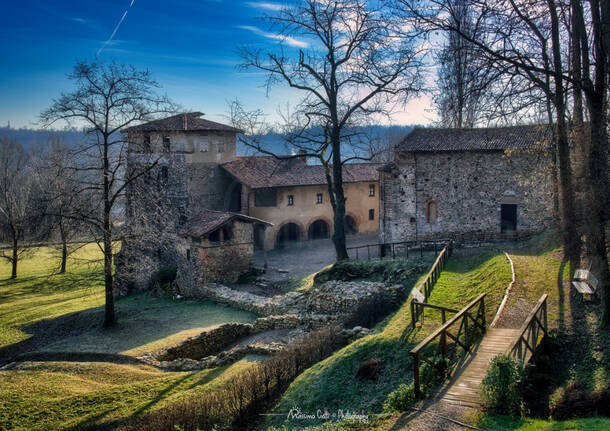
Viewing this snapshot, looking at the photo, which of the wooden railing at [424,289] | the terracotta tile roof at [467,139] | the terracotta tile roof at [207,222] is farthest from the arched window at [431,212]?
the terracotta tile roof at [207,222]

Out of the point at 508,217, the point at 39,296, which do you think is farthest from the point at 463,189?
the point at 39,296

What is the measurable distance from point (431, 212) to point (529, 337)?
16358 millimetres

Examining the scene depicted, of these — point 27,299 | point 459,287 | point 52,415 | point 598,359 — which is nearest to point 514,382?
point 598,359

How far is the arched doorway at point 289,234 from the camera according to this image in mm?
33312

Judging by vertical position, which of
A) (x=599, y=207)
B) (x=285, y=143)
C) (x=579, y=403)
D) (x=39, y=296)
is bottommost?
(x=39, y=296)

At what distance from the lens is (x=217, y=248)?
884 inches

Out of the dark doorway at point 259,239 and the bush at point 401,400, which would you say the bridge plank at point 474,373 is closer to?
the bush at point 401,400

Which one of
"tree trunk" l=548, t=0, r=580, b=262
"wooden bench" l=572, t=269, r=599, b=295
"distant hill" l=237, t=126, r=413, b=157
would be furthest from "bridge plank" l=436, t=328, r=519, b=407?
"distant hill" l=237, t=126, r=413, b=157

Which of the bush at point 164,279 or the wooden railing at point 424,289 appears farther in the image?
the bush at point 164,279

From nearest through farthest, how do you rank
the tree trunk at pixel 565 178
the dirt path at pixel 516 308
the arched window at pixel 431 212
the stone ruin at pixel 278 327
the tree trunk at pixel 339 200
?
1. the dirt path at pixel 516 308
2. the tree trunk at pixel 565 178
3. the stone ruin at pixel 278 327
4. the tree trunk at pixel 339 200
5. the arched window at pixel 431 212

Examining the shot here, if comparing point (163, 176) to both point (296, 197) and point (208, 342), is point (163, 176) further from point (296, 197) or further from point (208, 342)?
point (208, 342)

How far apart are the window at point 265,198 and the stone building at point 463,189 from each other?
995 centimetres

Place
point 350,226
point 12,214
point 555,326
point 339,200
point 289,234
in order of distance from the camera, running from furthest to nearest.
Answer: point 350,226, point 12,214, point 289,234, point 339,200, point 555,326

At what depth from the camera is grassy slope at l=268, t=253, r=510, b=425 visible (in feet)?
28.2
